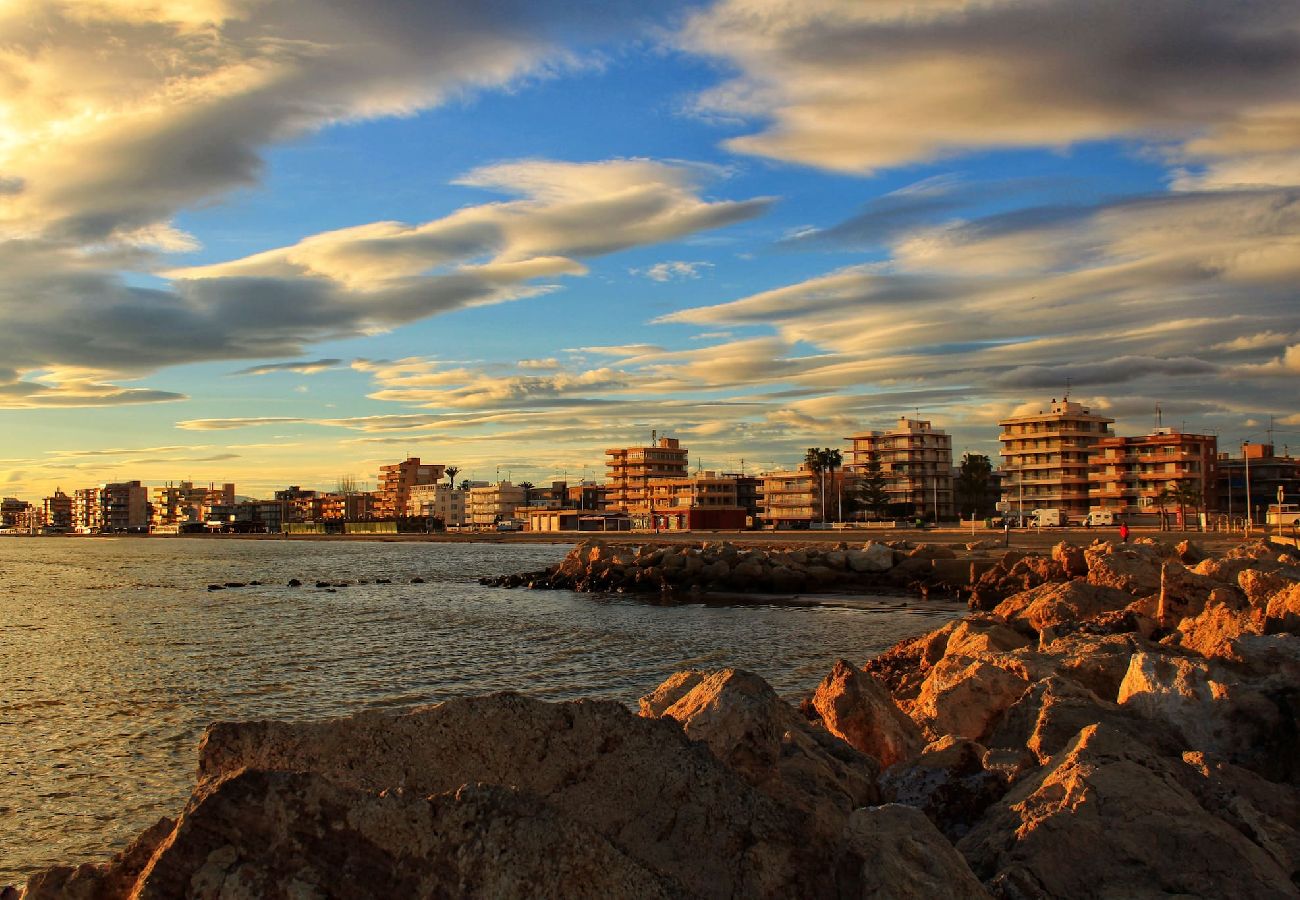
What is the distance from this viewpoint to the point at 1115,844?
5.02 metres

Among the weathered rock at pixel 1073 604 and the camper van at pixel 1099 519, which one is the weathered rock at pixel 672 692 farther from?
the camper van at pixel 1099 519

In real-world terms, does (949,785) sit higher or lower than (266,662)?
higher

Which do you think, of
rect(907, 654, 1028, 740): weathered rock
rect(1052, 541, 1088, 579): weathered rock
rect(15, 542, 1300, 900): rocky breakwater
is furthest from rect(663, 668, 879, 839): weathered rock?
rect(1052, 541, 1088, 579): weathered rock

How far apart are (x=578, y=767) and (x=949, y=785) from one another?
2895 millimetres

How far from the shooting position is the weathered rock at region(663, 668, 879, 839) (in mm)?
5335

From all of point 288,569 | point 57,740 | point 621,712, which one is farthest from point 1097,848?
point 288,569

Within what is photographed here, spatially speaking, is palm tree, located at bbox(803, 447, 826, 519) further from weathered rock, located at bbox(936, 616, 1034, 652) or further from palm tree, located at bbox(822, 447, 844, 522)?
weathered rock, located at bbox(936, 616, 1034, 652)

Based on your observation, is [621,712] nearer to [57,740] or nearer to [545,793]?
[545,793]

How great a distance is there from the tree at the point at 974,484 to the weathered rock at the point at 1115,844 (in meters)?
119

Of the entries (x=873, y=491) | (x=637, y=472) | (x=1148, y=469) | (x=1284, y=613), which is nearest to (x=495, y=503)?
(x=637, y=472)

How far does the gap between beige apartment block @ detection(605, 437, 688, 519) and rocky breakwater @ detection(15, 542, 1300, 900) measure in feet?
489

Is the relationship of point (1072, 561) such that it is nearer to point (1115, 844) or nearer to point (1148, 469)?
point (1115, 844)

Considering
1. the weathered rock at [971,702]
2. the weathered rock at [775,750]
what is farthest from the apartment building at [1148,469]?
the weathered rock at [775,750]

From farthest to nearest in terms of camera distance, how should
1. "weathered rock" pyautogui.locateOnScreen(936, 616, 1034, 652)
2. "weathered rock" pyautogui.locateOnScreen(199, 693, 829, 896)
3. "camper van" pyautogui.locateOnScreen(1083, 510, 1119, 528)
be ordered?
"camper van" pyautogui.locateOnScreen(1083, 510, 1119, 528) → "weathered rock" pyautogui.locateOnScreen(936, 616, 1034, 652) → "weathered rock" pyautogui.locateOnScreen(199, 693, 829, 896)
